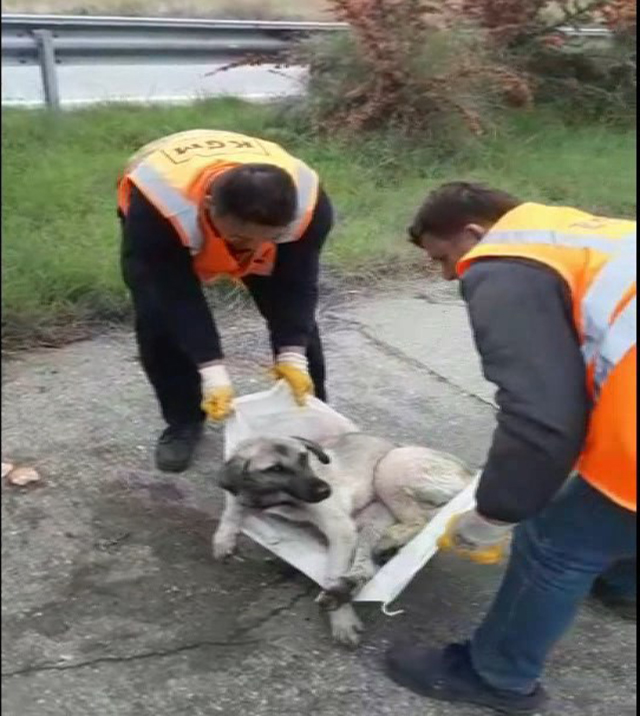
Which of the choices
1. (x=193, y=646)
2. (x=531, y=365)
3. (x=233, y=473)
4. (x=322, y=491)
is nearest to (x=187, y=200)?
(x=233, y=473)

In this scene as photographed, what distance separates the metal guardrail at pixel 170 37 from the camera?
572cm

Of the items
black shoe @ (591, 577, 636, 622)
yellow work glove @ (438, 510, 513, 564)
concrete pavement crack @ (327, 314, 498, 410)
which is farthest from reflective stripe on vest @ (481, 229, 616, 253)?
concrete pavement crack @ (327, 314, 498, 410)

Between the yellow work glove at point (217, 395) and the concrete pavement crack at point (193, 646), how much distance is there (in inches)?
19.6

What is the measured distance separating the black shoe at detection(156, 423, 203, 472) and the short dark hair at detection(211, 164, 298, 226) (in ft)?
3.15

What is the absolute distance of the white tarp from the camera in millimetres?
2645

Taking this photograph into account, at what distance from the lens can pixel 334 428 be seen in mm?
3174

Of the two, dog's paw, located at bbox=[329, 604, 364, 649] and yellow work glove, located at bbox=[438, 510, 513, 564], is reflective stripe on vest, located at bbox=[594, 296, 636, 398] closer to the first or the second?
yellow work glove, located at bbox=[438, 510, 513, 564]

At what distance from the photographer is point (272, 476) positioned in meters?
2.78

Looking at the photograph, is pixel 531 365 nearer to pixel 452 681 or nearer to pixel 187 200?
pixel 452 681

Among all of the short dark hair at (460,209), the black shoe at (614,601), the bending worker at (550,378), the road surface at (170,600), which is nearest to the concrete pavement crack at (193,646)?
the road surface at (170,600)

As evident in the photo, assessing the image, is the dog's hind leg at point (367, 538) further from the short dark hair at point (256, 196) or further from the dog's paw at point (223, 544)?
the short dark hair at point (256, 196)

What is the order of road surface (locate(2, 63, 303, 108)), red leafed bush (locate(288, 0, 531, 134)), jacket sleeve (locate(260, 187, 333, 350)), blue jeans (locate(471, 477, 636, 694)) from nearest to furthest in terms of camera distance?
1. blue jeans (locate(471, 477, 636, 694))
2. jacket sleeve (locate(260, 187, 333, 350))
3. road surface (locate(2, 63, 303, 108))
4. red leafed bush (locate(288, 0, 531, 134))

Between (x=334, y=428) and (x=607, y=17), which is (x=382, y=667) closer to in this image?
(x=334, y=428)

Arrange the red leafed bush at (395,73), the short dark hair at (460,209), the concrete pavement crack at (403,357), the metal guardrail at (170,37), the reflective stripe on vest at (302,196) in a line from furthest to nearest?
the red leafed bush at (395,73) → the metal guardrail at (170,37) → the concrete pavement crack at (403,357) → the reflective stripe on vest at (302,196) → the short dark hair at (460,209)
